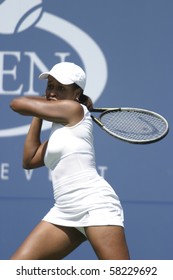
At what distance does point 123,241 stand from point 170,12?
211 cm

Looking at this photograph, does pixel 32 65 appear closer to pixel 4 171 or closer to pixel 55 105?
pixel 4 171

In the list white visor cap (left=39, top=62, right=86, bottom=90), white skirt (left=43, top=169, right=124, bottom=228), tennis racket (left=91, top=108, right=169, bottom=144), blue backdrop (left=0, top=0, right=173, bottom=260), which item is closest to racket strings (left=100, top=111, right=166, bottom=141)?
tennis racket (left=91, top=108, right=169, bottom=144)

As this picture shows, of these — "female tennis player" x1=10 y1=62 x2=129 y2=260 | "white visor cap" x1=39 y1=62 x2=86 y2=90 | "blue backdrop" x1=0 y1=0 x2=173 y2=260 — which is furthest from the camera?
"blue backdrop" x1=0 y1=0 x2=173 y2=260

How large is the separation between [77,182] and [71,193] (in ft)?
0.18

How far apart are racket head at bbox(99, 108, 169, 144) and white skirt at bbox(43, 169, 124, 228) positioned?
464mm

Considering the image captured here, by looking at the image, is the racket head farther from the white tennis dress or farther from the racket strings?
the white tennis dress

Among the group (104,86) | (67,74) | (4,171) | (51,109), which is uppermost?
(67,74)

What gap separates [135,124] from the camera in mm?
4344

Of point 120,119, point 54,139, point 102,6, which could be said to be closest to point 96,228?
point 54,139

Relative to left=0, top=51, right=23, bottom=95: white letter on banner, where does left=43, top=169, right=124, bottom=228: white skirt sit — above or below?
below

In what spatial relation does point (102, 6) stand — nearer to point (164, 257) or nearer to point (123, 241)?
point (164, 257)

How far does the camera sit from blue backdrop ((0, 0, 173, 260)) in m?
5.44

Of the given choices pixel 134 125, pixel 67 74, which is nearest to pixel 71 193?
pixel 67 74

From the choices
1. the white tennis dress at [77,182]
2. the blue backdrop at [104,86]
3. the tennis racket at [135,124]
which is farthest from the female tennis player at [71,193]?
the blue backdrop at [104,86]
